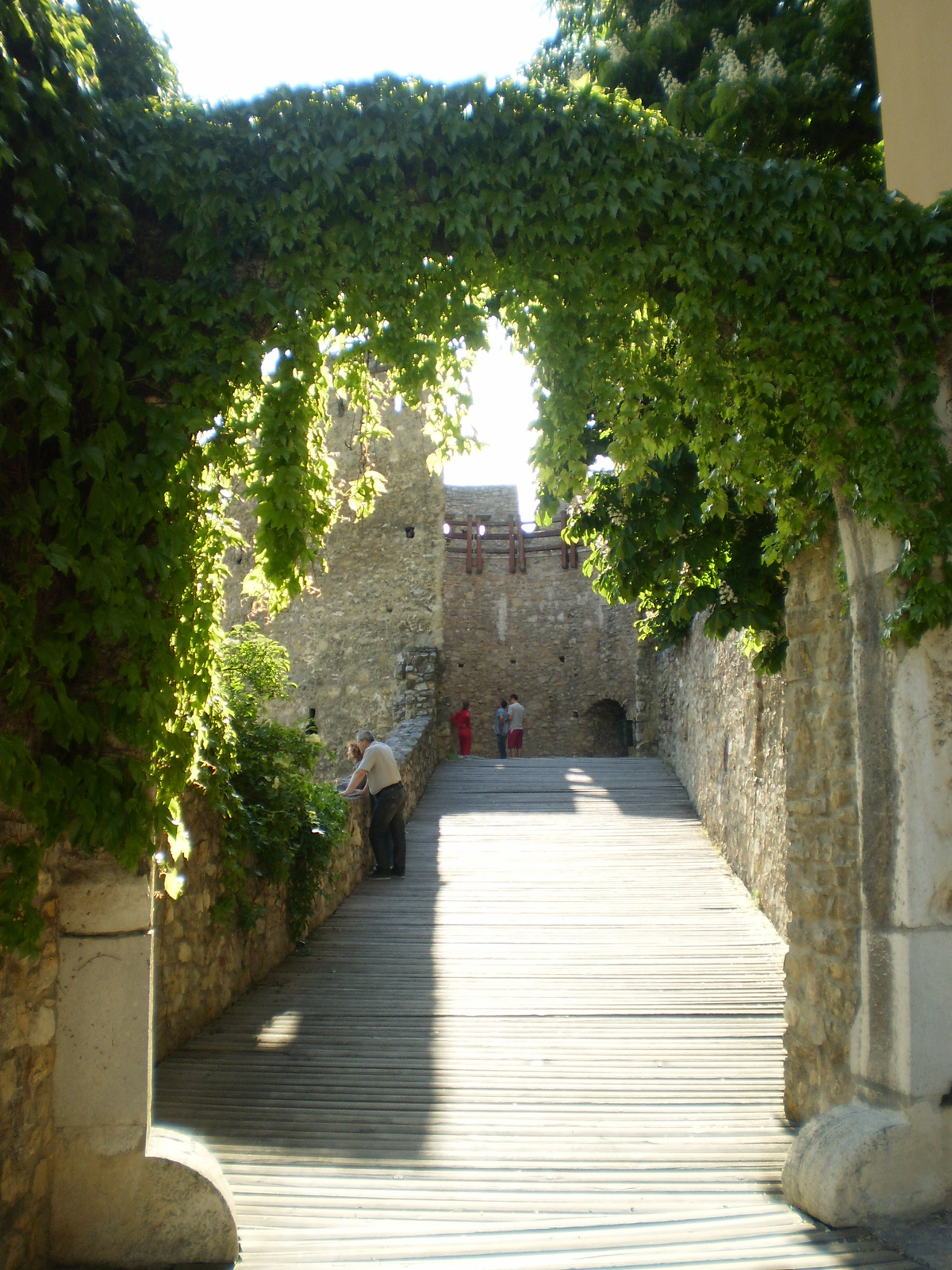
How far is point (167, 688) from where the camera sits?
9.95 feet

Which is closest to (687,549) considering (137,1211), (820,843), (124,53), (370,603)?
(820,843)

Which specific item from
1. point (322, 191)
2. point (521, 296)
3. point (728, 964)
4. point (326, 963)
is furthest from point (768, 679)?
point (322, 191)

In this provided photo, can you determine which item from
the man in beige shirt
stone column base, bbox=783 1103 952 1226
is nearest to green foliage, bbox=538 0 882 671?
stone column base, bbox=783 1103 952 1226

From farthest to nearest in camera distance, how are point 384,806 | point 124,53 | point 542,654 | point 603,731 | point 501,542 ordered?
point 501,542 → point 542,654 → point 603,731 → point 384,806 → point 124,53

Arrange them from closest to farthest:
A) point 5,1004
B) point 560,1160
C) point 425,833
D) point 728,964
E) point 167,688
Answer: point 5,1004 → point 167,688 → point 560,1160 → point 728,964 → point 425,833

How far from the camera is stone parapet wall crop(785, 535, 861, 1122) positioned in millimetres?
3635

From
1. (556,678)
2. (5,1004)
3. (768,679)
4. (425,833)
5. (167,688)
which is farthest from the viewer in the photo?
(556,678)

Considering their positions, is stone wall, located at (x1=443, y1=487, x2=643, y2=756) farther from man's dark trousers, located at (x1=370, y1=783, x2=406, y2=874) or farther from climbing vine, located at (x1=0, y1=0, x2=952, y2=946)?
climbing vine, located at (x1=0, y1=0, x2=952, y2=946)

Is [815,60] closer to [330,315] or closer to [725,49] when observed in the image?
[725,49]

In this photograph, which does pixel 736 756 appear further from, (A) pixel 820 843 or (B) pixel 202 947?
(B) pixel 202 947

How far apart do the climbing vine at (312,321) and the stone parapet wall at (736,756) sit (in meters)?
3.27

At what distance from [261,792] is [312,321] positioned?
A: 3.56m

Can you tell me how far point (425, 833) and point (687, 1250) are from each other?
23.7 ft

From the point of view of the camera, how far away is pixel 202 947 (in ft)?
16.6
